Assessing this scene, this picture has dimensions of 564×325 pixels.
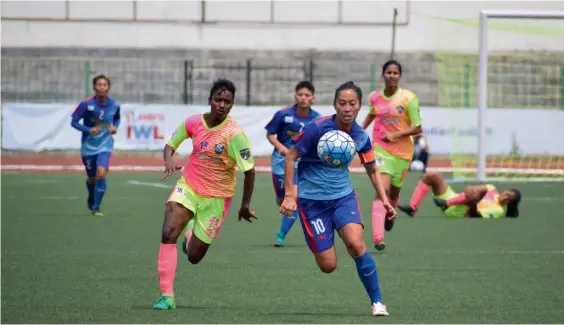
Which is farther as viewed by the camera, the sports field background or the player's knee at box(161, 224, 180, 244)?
the player's knee at box(161, 224, 180, 244)

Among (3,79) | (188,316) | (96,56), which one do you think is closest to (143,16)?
(96,56)

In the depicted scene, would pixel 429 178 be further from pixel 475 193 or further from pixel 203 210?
pixel 203 210

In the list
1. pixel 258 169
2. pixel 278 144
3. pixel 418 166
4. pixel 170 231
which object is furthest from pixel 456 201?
pixel 258 169

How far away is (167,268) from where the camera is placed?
32.9ft

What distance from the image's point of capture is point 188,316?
373 inches

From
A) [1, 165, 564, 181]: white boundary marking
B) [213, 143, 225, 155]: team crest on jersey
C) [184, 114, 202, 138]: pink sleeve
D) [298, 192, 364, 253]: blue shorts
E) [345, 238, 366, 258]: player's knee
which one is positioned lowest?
[1, 165, 564, 181]: white boundary marking

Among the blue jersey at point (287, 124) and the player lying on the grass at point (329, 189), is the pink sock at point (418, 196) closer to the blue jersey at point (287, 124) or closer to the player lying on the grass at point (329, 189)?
the blue jersey at point (287, 124)

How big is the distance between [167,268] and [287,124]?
18.3ft

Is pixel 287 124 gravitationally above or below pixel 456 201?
above

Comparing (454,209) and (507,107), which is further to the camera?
(507,107)

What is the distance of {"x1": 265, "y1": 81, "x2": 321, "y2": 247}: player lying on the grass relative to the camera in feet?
49.3

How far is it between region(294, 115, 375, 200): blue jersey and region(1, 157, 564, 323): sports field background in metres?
0.91

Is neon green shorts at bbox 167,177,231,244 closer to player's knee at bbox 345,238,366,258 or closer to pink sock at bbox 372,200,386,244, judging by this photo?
player's knee at bbox 345,238,366,258

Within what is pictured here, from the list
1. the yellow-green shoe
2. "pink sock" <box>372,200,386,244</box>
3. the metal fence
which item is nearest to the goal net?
the metal fence
